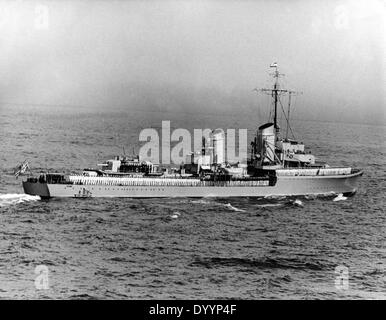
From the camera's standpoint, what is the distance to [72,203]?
3903cm

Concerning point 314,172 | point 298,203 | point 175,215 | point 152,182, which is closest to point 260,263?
point 175,215

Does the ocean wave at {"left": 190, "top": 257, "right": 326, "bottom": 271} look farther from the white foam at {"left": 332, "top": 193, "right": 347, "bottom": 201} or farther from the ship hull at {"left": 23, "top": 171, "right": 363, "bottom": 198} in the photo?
the white foam at {"left": 332, "top": 193, "right": 347, "bottom": 201}

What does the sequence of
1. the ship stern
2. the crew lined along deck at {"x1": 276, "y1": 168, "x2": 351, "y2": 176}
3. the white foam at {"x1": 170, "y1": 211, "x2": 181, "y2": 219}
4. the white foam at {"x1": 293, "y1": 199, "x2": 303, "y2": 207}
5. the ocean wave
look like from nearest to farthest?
the ocean wave
the white foam at {"x1": 170, "y1": 211, "x2": 181, "y2": 219}
the ship stern
the white foam at {"x1": 293, "y1": 199, "x2": 303, "y2": 207}
the crew lined along deck at {"x1": 276, "y1": 168, "x2": 351, "y2": 176}

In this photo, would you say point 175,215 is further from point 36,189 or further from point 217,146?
point 217,146

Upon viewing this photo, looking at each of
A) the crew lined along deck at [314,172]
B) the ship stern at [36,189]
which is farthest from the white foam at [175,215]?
the crew lined along deck at [314,172]

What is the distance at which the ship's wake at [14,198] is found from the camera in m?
37.6

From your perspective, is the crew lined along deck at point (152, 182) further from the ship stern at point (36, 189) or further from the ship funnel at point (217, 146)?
the ship funnel at point (217, 146)

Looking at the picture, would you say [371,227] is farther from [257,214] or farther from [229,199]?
[229,199]

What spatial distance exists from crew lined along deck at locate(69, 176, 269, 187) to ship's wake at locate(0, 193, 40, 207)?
377 cm

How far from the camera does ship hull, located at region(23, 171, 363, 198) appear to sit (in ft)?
135

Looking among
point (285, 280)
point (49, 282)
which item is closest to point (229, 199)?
point (285, 280)

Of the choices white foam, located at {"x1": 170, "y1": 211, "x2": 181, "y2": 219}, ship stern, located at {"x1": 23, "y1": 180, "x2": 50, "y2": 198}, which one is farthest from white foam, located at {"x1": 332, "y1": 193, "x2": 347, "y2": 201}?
ship stern, located at {"x1": 23, "y1": 180, "x2": 50, "y2": 198}

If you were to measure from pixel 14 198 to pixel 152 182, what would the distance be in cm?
1210

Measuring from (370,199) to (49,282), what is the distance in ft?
115
